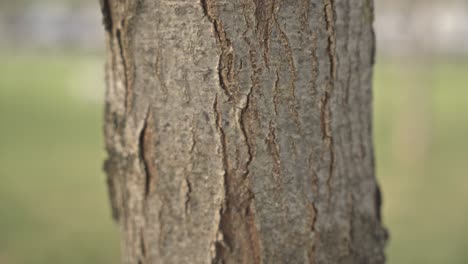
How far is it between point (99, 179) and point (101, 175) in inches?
11.1

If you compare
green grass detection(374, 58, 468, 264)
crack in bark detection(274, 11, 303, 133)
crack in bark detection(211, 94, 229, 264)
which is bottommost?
green grass detection(374, 58, 468, 264)

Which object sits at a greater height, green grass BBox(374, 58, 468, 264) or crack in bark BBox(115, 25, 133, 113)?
crack in bark BBox(115, 25, 133, 113)

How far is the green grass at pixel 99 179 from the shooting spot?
16.9ft

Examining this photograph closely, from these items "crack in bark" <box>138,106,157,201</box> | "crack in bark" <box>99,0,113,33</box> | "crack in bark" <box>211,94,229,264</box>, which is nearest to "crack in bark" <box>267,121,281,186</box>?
"crack in bark" <box>211,94,229,264</box>

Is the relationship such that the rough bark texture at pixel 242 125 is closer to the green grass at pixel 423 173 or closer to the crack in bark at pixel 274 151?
the crack in bark at pixel 274 151

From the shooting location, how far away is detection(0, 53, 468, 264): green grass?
5.15 m

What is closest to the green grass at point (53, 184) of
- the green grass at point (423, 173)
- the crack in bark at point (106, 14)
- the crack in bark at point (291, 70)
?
A: the green grass at point (423, 173)

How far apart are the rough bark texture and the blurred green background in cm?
351

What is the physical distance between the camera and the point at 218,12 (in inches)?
53.5

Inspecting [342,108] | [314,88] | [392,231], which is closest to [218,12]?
[314,88]

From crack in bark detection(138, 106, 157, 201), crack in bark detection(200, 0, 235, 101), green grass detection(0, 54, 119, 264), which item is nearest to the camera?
crack in bark detection(200, 0, 235, 101)

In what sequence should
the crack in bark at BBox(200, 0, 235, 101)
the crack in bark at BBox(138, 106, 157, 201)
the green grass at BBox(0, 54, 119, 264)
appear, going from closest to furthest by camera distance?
the crack in bark at BBox(200, 0, 235, 101)
the crack in bark at BBox(138, 106, 157, 201)
the green grass at BBox(0, 54, 119, 264)

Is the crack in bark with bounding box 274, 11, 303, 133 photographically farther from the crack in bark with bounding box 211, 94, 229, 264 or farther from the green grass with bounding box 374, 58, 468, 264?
the green grass with bounding box 374, 58, 468, 264

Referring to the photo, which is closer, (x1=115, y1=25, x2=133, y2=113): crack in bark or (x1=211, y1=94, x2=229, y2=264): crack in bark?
(x1=211, y1=94, x2=229, y2=264): crack in bark
